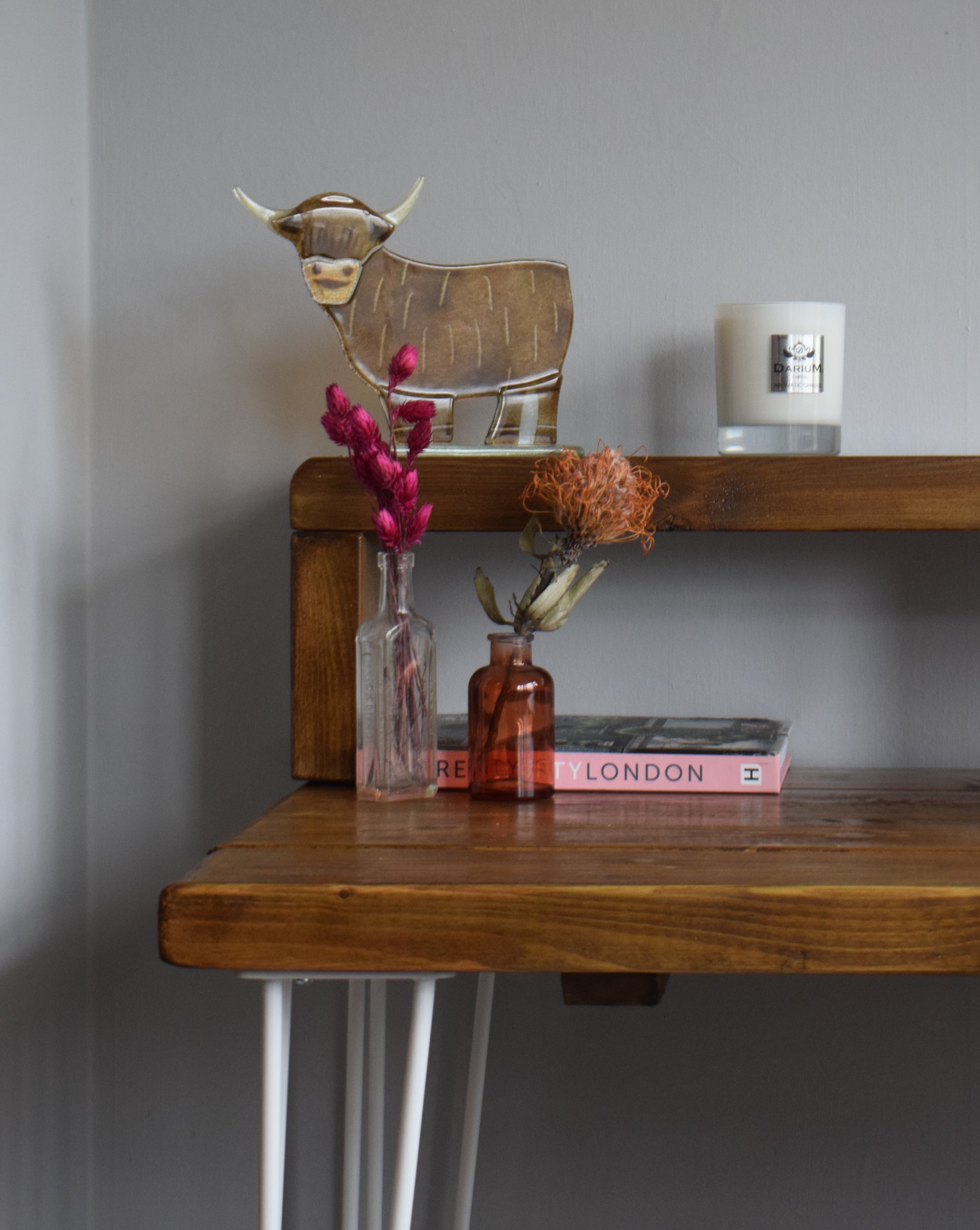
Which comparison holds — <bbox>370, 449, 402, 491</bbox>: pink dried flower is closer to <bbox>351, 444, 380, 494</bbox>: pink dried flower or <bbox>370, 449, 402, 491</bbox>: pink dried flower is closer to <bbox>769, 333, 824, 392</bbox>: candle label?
<bbox>351, 444, 380, 494</bbox>: pink dried flower

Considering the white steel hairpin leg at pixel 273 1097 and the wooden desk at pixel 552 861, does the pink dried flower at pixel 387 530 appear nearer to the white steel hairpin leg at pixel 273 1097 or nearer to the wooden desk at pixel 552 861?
the wooden desk at pixel 552 861

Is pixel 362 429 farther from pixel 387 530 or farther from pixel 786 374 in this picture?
pixel 786 374

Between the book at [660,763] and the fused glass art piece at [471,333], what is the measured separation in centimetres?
24

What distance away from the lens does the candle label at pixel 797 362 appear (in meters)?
→ 0.88

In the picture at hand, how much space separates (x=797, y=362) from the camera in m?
0.88

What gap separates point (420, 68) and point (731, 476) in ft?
1.55

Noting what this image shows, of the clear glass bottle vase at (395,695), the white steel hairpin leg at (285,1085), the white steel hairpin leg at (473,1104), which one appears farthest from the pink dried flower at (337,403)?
the white steel hairpin leg at (473,1104)

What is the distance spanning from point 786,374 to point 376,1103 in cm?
67

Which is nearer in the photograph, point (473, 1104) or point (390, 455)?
point (390, 455)

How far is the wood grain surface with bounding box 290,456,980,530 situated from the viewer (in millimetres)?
840

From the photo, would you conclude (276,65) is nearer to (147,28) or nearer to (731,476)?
(147,28)

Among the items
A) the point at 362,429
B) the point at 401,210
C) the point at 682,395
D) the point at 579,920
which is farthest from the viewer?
the point at 682,395

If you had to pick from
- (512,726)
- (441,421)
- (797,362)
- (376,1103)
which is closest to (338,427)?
(441,421)

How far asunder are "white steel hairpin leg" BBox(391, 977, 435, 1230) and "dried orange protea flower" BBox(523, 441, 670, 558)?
331mm
